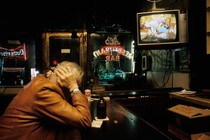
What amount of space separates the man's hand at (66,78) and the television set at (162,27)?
2.39m

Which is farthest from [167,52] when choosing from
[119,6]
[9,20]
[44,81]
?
[9,20]

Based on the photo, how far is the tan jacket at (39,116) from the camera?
5.02 ft

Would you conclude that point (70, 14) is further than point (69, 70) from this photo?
Yes

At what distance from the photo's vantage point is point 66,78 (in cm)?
180

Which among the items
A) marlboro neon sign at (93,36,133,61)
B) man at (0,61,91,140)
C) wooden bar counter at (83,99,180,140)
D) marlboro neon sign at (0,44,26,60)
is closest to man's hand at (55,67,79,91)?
man at (0,61,91,140)

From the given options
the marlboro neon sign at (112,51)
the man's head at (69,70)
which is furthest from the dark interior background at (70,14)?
the man's head at (69,70)

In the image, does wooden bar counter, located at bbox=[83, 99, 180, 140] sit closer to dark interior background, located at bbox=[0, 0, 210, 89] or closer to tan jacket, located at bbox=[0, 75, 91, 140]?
tan jacket, located at bbox=[0, 75, 91, 140]

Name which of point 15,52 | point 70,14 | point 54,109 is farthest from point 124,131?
point 15,52

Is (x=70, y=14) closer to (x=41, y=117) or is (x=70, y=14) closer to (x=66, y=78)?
(x=66, y=78)

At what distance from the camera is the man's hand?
1.79 metres

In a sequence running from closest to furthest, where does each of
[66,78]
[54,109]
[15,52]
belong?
[54,109]
[66,78]
[15,52]

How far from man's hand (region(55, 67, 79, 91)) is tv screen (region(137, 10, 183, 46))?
2.39 metres

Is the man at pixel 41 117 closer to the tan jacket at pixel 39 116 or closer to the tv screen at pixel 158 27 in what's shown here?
the tan jacket at pixel 39 116

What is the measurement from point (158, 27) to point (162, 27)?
0.22ft
